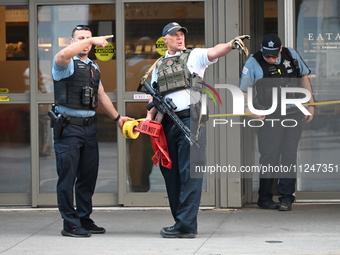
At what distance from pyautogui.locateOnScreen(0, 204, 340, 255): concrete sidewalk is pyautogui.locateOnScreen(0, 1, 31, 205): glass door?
352 mm

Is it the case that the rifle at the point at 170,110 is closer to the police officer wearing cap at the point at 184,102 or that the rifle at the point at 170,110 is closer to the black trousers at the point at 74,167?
the police officer wearing cap at the point at 184,102

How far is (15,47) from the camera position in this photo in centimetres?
947

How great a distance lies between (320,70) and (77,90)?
323 cm

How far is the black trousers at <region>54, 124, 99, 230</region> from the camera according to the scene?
24.8ft

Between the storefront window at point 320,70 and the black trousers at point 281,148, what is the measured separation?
0.36m

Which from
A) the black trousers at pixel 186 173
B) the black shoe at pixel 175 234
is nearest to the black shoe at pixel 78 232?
the black shoe at pixel 175 234

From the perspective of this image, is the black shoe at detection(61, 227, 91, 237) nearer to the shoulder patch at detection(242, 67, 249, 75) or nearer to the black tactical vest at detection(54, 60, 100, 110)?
the black tactical vest at detection(54, 60, 100, 110)

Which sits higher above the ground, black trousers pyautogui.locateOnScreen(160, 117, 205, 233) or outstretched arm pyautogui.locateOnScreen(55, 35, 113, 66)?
outstretched arm pyautogui.locateOnScreen(55, 35, 113, 66)

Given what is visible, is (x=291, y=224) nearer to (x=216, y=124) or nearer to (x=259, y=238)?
(x=259, y=238)

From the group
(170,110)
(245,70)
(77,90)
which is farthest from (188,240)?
(245,70)

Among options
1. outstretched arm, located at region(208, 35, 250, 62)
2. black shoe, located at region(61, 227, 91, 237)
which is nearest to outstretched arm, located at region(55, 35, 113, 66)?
outstretched arm, located at region(208, 35, 250, 62)

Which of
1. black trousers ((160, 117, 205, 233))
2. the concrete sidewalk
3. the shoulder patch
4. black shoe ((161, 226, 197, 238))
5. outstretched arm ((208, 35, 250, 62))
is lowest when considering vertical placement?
the concrete sidewalk

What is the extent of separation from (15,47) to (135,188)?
213cm

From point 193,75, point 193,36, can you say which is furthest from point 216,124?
point 193,75
